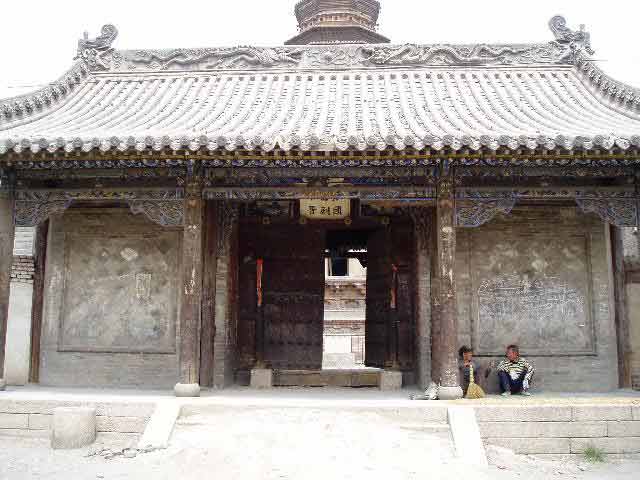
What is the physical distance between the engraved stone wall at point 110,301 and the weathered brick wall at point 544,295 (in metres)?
4.53

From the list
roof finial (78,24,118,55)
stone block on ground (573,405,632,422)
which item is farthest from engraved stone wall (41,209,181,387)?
stone block on ground (573,405,632,422)

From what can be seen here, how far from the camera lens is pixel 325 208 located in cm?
1049

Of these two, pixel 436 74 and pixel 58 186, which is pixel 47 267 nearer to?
pixel 58 186

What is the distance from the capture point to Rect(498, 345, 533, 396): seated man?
30.7ft

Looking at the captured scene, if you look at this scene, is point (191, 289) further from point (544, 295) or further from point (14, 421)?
point (544, 295)

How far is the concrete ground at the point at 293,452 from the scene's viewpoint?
261 inches

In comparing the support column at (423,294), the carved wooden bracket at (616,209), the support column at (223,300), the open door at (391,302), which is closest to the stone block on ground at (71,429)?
the support column at (223,300)

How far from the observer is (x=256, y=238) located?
1142 cm

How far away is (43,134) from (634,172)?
25.9 ft

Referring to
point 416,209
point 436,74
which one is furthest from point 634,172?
point 436,74

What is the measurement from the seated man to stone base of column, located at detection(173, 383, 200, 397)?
4254mm

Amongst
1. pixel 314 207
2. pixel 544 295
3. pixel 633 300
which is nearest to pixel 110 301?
pixel 314 207

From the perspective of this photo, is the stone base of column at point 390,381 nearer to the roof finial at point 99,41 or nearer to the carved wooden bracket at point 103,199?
the carved wooden bracket at point 103,199

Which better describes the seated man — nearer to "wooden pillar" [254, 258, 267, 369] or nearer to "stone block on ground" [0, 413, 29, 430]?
"wooden pillar" [254, 258, 267, 369]
